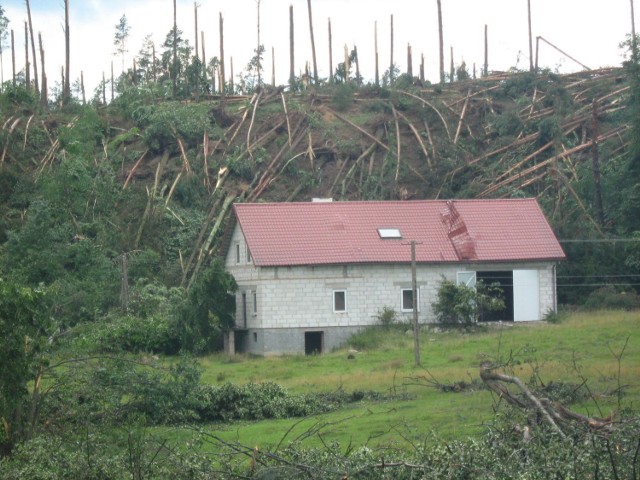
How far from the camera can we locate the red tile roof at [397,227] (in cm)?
4066

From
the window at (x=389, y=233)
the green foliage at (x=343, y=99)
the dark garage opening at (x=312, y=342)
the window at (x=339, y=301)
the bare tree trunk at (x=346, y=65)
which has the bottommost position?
the dark garage opening at (x=312, y=342)

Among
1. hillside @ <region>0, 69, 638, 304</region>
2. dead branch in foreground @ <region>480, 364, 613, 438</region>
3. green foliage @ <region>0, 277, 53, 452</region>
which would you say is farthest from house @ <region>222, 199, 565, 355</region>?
dead branch in foreground @ <region>480, 364, 613, 438</region>

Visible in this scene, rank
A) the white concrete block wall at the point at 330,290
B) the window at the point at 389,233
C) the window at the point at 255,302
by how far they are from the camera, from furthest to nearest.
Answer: the window at the point at 389,233
the window at the point at 255,302
the white concrete block wall at the point at 330,290

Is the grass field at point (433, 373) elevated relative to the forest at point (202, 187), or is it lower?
lower

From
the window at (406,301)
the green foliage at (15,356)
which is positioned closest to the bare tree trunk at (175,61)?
the window at (406,301)

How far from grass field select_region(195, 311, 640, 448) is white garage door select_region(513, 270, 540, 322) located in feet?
3.99

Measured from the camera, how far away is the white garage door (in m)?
→ 41.7

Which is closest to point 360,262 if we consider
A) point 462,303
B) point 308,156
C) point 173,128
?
point 462,303

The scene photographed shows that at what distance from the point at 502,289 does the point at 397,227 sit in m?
4.88

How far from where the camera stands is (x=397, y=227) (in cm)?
4256

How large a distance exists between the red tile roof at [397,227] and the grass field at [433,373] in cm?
325

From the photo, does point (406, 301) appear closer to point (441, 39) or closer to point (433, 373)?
point (433, 373)

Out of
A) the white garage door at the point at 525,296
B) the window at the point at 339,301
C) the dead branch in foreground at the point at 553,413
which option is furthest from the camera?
the white garage door at the point at 525,296

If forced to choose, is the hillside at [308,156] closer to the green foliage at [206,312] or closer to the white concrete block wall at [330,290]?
the white concrete block wall at [330,290]
